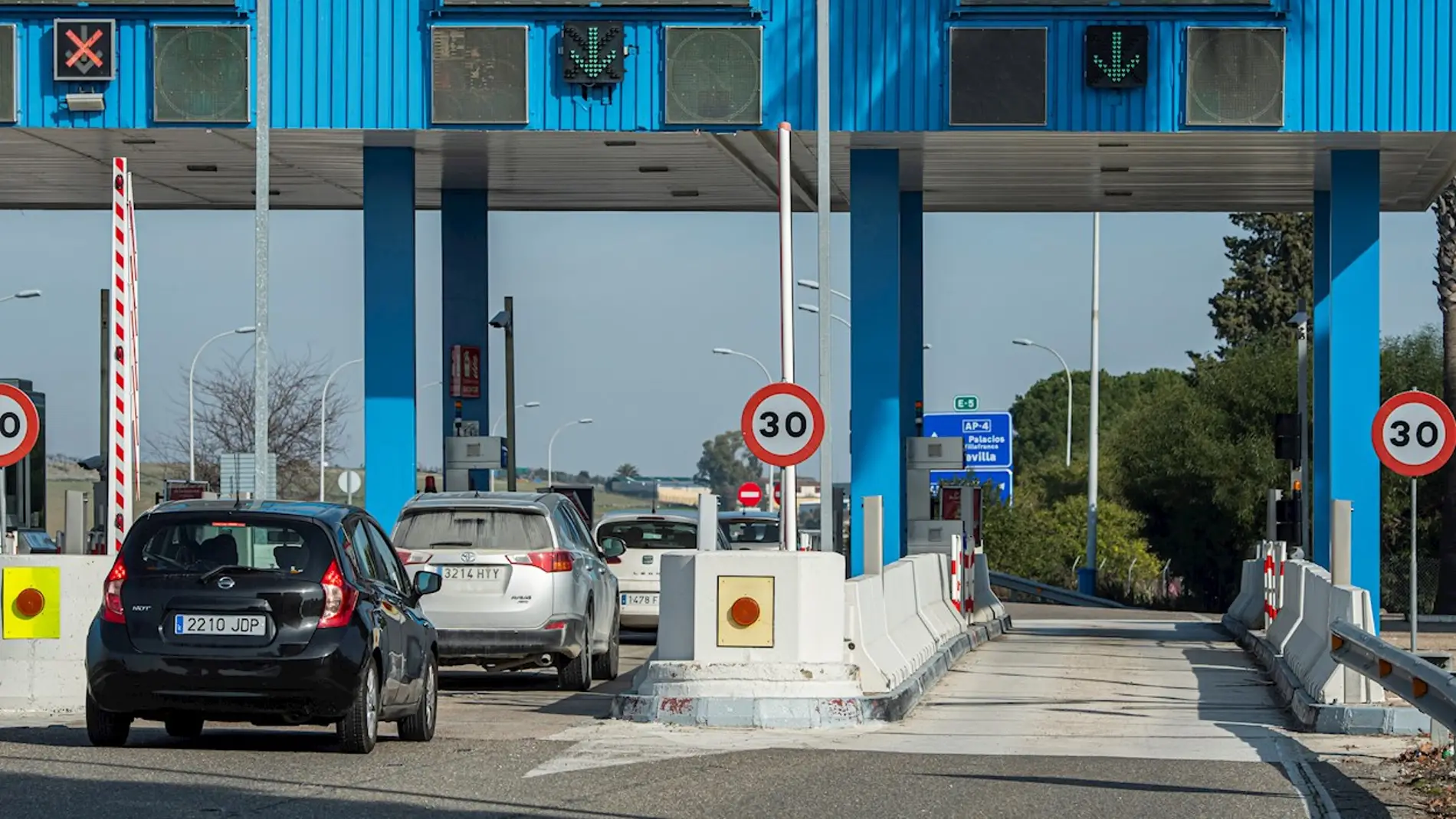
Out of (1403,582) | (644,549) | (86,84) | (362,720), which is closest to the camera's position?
(362,720)

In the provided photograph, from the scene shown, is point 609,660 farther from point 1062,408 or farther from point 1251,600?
point 1062,408

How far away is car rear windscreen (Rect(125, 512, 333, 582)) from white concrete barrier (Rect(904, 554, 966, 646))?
965 centimetres

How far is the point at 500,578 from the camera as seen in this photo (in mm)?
18344

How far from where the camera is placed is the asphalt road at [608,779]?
1061 centimetres

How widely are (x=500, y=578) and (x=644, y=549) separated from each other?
7.86m

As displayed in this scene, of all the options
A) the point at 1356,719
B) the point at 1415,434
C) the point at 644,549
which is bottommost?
the point at 1356,719

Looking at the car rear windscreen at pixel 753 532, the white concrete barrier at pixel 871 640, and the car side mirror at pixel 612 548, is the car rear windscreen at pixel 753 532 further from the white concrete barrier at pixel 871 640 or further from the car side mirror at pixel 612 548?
the white concrete barrier at pixel 871 640

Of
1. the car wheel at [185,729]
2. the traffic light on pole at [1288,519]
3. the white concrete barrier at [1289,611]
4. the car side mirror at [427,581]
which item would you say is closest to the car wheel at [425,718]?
the car side mirror at [427,581]

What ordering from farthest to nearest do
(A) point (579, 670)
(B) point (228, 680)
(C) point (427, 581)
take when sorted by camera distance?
(A) point (579, 670) → (C) point (427, 581) → (B) point (228, 680)

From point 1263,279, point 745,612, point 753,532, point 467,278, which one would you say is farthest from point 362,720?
point 1263,279

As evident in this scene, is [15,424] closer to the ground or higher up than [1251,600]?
higher up

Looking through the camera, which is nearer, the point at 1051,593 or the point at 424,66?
the point at 424,66

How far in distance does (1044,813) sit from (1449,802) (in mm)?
2061

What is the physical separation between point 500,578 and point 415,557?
2.28ft
